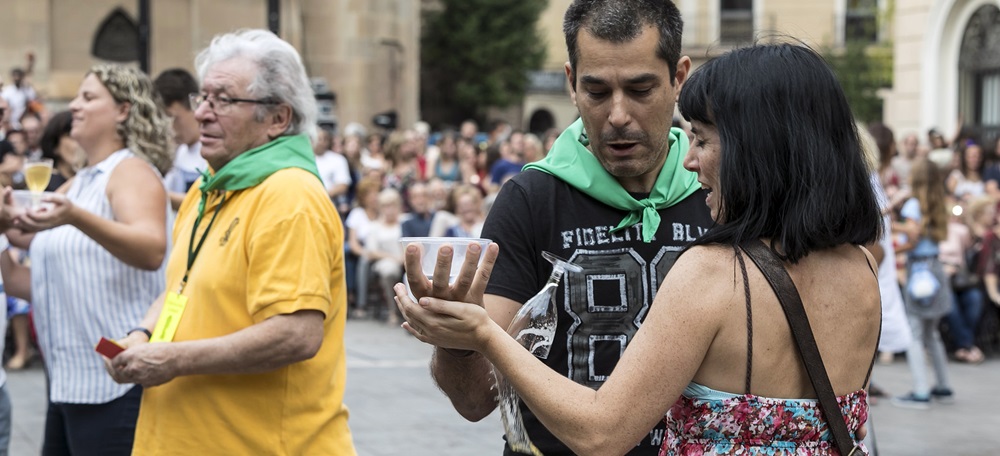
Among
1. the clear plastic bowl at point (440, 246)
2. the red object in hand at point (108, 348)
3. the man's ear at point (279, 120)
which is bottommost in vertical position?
the red object in hand at point (108, 348)

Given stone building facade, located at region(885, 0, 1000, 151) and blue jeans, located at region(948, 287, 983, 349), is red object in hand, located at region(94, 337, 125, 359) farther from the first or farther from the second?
stone building facade, located at region(885, 0, 1000, 151)

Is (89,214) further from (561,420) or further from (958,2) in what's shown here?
(958,2)

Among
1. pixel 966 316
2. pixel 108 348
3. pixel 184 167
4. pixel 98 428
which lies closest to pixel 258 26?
pixel 966 316

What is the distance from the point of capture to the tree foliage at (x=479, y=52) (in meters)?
47.5

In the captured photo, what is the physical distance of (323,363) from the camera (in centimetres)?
384

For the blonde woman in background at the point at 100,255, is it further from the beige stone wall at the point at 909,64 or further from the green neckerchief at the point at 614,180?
the beige stone wall at the point at 909,64

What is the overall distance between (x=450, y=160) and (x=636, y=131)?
1425 centimetres

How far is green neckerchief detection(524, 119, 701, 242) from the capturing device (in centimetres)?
298

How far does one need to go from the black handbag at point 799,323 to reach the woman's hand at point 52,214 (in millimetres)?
2500

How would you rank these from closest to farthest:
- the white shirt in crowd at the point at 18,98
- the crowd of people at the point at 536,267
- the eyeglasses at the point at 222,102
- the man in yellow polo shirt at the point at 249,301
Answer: the crowd of people at the point at 536,267 < the man in yellow polo shirt at the point at 249,301 < the eyeglasses at the point at 222,102 < the white shirt in crowd at the point at 18,98

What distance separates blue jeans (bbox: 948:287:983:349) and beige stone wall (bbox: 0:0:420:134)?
750 inches

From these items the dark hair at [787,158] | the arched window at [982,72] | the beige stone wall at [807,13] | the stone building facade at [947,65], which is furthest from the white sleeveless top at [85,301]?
the beige stone wall at [807,13]

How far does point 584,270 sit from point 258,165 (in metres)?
1.26

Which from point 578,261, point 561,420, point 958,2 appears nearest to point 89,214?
point 578,261
